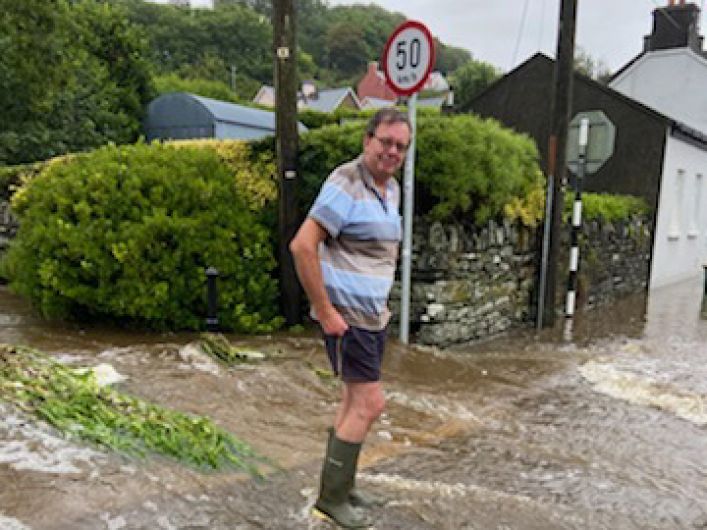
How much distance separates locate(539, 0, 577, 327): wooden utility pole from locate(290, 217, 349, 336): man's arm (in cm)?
688

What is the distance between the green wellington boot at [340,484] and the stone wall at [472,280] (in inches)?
171

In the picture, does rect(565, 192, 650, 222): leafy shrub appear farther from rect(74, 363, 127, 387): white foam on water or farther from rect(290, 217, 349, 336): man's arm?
rect(290, 217, 349, 336): man's arm

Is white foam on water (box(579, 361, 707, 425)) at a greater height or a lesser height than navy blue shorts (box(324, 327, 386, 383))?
lesser

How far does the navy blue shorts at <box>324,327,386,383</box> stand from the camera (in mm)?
2664

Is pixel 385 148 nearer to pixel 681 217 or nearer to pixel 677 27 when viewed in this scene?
pixel 681 217

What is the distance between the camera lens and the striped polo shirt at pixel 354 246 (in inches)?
Answer: 102

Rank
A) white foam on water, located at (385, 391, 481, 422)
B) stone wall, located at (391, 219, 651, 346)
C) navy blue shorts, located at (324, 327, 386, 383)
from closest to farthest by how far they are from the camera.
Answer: navy blue shorts, located at (324, 327, 386, 383) < white foam on water, located at (385, 391, 481, 422) < stone wall, located at (391, 219, 651, 346)

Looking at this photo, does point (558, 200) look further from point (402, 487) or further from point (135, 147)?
point (402, 487)

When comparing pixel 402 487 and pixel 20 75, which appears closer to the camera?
pixel 402 487

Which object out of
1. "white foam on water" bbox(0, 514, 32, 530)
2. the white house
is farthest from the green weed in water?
the white house

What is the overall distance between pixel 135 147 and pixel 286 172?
68.3 inches

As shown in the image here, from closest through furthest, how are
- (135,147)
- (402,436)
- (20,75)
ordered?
(402,436), (135,147), (20,75)

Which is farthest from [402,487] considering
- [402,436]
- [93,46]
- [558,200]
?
[93,46]

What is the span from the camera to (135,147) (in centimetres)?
708
